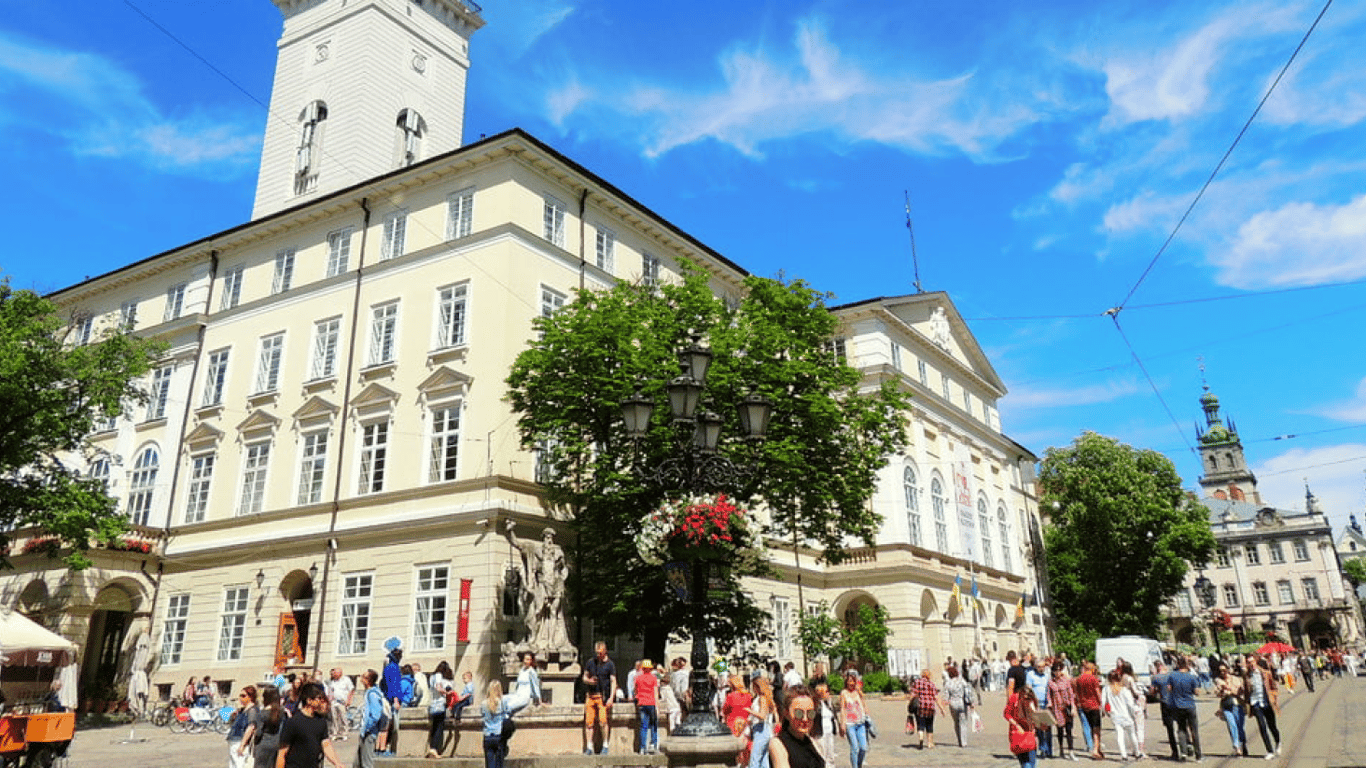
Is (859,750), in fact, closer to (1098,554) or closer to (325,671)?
(325,671)

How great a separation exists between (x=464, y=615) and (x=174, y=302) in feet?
69.0

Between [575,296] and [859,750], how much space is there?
18601 millimetres

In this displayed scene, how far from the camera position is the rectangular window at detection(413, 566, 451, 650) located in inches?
970

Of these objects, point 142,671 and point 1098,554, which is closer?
point 142,671

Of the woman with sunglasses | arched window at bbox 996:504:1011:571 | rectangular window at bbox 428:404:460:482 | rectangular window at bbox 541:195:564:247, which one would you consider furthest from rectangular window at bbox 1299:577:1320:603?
the woman with sunglasses

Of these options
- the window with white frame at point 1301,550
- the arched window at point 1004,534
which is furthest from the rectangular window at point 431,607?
the window with white frame at point 1301,550

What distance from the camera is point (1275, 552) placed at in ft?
332

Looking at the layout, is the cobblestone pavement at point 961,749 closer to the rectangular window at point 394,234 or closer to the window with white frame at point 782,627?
the window with white frame at point 782,627

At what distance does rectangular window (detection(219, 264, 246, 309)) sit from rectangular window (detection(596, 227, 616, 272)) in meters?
14.0

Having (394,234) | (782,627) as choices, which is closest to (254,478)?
(394,234)

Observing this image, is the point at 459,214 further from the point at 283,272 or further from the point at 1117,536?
the point at 1117,536

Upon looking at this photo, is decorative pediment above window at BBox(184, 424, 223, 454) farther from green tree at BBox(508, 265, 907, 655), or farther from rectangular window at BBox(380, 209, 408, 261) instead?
green tree at BBox(508, 265, 907, 655)

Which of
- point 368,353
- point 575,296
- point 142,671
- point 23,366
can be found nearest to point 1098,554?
point 575,296

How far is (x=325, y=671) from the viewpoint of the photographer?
26.3 metres
